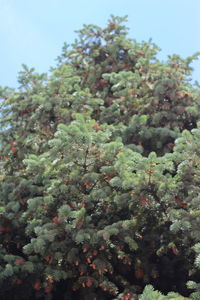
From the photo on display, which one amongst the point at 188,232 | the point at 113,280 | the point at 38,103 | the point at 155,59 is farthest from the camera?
the point at 155,59

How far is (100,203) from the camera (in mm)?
5516

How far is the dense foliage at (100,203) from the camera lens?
482 cm

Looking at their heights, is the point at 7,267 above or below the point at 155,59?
below

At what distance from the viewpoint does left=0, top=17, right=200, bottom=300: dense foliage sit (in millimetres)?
4818

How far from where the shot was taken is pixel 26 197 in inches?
241

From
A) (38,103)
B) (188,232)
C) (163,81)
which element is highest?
(163,81)

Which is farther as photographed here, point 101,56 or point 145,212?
point 101,56

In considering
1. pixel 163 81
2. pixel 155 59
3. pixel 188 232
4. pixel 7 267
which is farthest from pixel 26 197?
pixel 155 59

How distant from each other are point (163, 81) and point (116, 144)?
7.96 feet

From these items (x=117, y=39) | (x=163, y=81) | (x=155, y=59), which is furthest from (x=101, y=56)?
(x=163, y=81)

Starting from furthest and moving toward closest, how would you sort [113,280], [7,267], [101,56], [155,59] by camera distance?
[101,56]
[155,59]
[113,280]
[7,267]

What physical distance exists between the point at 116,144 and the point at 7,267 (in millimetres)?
2056

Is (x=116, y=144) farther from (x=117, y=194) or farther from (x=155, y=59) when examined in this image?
(x=155, y=59)

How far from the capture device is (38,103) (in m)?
6.95
